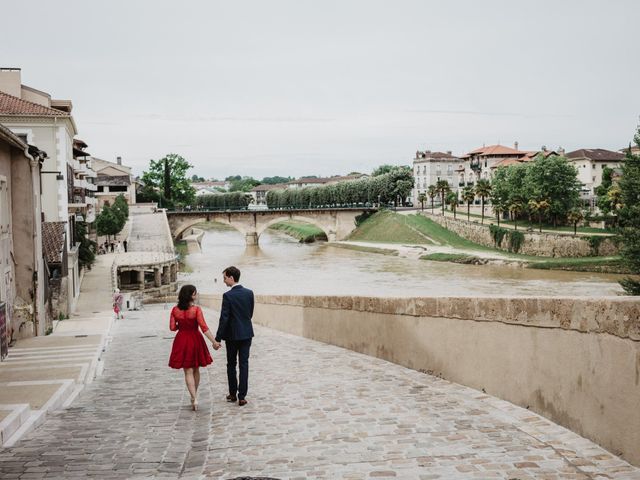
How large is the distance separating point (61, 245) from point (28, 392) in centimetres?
1864

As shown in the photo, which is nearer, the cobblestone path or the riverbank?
the cobblestone path

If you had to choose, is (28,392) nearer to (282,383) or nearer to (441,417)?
(282,383)

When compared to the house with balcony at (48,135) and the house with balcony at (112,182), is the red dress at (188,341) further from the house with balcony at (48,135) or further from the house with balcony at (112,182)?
the house with balcony at (112,182)

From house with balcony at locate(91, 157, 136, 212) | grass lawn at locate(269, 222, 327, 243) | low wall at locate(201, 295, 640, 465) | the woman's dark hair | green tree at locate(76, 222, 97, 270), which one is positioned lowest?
grass lawn at locate(269, 222, 327, 243)

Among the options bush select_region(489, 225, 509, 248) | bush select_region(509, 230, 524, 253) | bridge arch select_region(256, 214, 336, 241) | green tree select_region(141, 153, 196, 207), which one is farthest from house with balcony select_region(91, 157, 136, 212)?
bush select_region(509, 230, 524, 253)

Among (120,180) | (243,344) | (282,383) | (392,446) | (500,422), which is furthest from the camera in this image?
(120,180)

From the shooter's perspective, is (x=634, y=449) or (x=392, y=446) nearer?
(x=634, y=449)

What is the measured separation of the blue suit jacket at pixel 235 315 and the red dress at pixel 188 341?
0.23 metres

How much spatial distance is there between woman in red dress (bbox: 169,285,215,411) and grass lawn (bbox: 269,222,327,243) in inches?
3975

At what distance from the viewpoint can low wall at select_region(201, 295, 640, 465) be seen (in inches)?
212

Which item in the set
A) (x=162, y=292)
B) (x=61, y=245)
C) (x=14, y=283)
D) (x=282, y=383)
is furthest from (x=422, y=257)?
(x=282, y=383)

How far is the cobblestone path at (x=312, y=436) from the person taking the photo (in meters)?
5.53

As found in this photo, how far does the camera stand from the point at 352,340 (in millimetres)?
12266

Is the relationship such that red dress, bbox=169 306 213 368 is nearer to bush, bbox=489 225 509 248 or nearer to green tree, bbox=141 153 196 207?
bush, bbox=489 225 509 248
